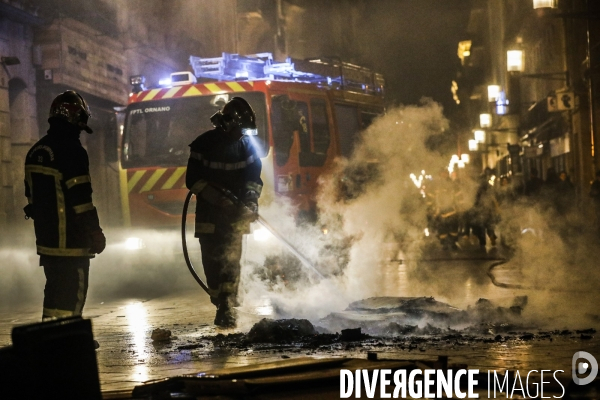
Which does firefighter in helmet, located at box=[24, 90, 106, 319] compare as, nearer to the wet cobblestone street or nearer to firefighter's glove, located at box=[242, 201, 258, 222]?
→ the wet cobblestone street

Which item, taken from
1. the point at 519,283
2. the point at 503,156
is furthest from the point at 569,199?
the point at 503,156

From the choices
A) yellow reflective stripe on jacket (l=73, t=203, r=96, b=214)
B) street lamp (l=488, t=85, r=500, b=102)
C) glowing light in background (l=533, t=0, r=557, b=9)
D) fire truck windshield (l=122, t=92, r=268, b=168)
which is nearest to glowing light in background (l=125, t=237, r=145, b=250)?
fire truck windshield (l=122, t=92, r=268, b=168)

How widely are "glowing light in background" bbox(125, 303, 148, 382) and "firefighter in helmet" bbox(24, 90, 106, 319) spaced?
0.57 meters

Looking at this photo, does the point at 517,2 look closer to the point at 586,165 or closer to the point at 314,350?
the point at 586,165

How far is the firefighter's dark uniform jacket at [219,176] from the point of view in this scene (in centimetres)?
727

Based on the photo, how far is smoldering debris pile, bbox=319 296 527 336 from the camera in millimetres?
6281

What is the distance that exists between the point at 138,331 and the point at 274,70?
574 centimetres

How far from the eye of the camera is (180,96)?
36.1 feet

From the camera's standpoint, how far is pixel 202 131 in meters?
10.8

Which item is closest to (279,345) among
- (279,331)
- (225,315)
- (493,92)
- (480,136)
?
(279,331)

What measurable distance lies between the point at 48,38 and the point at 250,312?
12800mm

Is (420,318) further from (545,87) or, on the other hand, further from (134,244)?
(545,87)

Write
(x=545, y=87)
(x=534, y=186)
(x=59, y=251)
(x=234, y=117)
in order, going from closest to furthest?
(x=59, y=251), (x=234, y=117), (x=534, y=186), (x=545, y=87)

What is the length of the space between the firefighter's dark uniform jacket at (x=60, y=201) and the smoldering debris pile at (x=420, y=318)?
1978 mm
